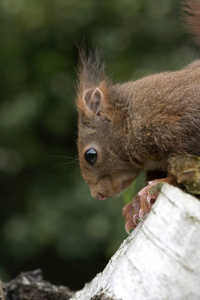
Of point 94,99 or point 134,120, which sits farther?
point 94,99

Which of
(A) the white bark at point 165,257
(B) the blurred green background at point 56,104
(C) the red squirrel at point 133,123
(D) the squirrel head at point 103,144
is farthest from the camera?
(B) the blurred green background at point 56,104

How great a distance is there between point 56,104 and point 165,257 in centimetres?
196

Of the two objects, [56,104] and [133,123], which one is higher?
[133,123]

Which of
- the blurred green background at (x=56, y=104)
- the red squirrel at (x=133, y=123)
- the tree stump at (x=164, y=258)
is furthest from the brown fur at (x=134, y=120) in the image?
the blurred green background at (x=56, y=104)

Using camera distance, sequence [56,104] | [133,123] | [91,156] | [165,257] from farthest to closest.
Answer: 1. [56,104]
2. [91,156]
3. [133,123]
4. [165,257]

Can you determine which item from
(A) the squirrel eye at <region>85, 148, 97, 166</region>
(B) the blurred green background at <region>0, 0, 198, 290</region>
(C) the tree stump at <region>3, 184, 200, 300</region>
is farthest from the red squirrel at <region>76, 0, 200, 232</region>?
(B) the blurred green background at <region>0, 0, 198, 290</region>

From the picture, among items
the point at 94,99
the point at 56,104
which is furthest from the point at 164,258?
the point at 56,104

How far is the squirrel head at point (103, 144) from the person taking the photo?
185 cm

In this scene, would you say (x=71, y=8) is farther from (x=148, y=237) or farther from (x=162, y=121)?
(x=148, y=237)

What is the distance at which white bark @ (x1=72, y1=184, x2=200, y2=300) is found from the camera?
3.68 feet

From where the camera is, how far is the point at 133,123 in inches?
69.9

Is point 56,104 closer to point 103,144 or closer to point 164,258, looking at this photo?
point 103,144

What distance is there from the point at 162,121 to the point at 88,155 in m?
0.32

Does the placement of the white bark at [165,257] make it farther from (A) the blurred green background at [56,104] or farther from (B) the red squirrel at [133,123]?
(A) the blurred green background at [56,104]
